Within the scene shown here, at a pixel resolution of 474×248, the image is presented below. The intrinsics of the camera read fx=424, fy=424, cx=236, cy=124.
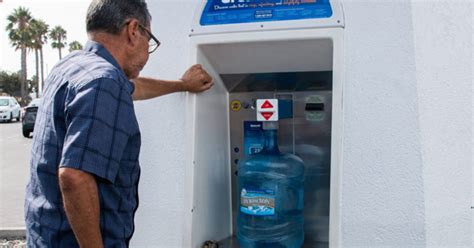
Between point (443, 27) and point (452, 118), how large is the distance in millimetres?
427

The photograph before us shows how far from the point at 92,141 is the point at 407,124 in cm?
139

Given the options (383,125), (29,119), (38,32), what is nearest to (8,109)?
(29,119)

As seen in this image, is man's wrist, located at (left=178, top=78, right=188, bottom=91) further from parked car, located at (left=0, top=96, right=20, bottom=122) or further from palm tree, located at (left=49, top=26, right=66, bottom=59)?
palm tree, located at (left=49, top=26, right=66, bottom=59)

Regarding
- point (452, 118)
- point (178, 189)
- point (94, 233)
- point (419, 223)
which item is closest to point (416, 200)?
point (419, 223)

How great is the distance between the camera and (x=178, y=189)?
7.30ft

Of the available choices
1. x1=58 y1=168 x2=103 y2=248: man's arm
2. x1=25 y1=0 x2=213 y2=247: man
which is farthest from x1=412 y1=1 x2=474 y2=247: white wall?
x1=58 y1=168 x2=103 y2=248: man's arm

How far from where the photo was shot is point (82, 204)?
128cm

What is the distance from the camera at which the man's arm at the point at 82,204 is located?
1.27 meters

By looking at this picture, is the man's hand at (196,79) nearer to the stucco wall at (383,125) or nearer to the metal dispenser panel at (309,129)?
the metal dispenser panel at (309,129)

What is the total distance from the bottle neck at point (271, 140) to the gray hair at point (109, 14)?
816 millimetres

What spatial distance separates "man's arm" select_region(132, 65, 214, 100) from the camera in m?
1.92

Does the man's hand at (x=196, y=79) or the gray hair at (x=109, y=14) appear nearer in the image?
the gray hair at (x=109, y=14)

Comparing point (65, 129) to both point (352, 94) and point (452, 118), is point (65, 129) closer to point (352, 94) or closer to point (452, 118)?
point (352, 94)

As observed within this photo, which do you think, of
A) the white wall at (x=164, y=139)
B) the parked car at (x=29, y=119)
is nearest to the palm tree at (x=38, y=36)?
the parked car at (x=29, y=119)
